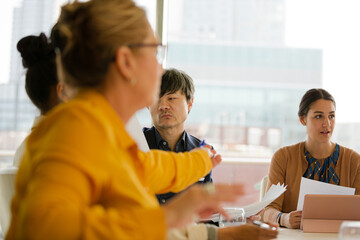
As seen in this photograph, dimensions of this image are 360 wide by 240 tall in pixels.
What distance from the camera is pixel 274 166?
2.56 metres

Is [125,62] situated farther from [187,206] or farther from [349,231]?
[349,231]

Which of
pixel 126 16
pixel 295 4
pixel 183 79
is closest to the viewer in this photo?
pixel 126 16

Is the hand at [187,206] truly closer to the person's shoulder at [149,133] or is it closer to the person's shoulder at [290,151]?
the person's shoulder at [149,133]

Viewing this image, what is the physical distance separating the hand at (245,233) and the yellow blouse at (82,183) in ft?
1.74

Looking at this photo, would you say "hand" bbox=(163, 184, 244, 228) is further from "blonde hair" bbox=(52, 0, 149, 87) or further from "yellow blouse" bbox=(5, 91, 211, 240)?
"blonde hair" bbox=(52, 0, 149, 87)

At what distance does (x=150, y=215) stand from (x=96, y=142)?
0.18 metres

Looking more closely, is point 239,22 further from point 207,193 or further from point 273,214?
point 207,193

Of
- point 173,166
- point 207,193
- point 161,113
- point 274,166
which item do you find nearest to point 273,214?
point 274,166

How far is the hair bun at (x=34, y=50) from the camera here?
1.51 m

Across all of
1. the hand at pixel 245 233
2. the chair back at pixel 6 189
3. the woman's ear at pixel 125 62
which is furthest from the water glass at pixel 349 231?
the chair back at pixel 6 189

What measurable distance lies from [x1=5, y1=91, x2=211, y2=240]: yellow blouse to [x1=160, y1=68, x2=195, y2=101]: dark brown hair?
56.7 inches

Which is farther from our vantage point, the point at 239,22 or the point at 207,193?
the point at 239,22

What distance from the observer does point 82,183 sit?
73 centimetres

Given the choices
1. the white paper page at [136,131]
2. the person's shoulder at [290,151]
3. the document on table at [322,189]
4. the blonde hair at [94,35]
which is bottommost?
the document on table at [322,189]
